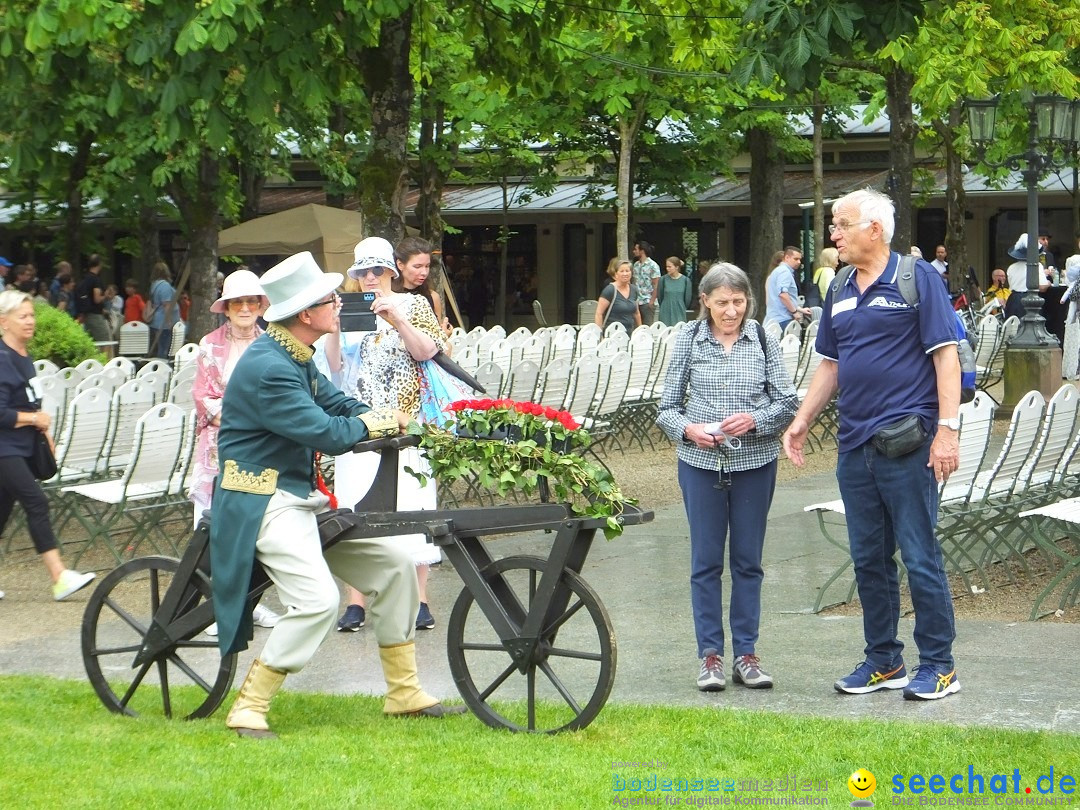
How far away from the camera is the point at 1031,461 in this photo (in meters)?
9.54

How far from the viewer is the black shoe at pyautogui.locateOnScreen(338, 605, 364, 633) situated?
26.0 ft

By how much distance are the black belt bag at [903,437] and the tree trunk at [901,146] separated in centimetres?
1604

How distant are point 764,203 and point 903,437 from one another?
27.5 m

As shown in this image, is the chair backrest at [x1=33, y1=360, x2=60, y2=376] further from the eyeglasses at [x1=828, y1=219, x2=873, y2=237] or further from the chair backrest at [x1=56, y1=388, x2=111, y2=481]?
the eyeglasses at [x1=828, y1=219, x2=873, y2=237]

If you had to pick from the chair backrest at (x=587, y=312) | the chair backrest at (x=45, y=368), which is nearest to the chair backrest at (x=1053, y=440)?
the chair backrest at (x=45, y=368)

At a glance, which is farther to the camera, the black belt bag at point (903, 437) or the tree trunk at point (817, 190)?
the tree trunk at point (817, 190)

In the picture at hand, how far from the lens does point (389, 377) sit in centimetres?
786

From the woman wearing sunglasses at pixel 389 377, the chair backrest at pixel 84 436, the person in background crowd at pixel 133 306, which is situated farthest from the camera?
the person in background crowd at pixel 133 306

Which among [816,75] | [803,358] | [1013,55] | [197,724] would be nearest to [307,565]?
[197,724]

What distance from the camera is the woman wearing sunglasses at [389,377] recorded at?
7754mm

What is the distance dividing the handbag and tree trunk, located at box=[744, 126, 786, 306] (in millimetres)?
25055

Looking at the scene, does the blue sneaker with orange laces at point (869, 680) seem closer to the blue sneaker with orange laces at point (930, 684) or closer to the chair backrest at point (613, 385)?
the blue sneaker with orange laces at point (930, 684)

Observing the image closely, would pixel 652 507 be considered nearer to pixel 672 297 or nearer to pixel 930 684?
pixel 930 684

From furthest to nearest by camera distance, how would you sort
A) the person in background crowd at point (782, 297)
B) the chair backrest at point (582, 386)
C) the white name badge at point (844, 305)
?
the person in background crowd at point (782, 297) → the chair backrest at point (582, 386) → the white name badge at point (844, 305)
